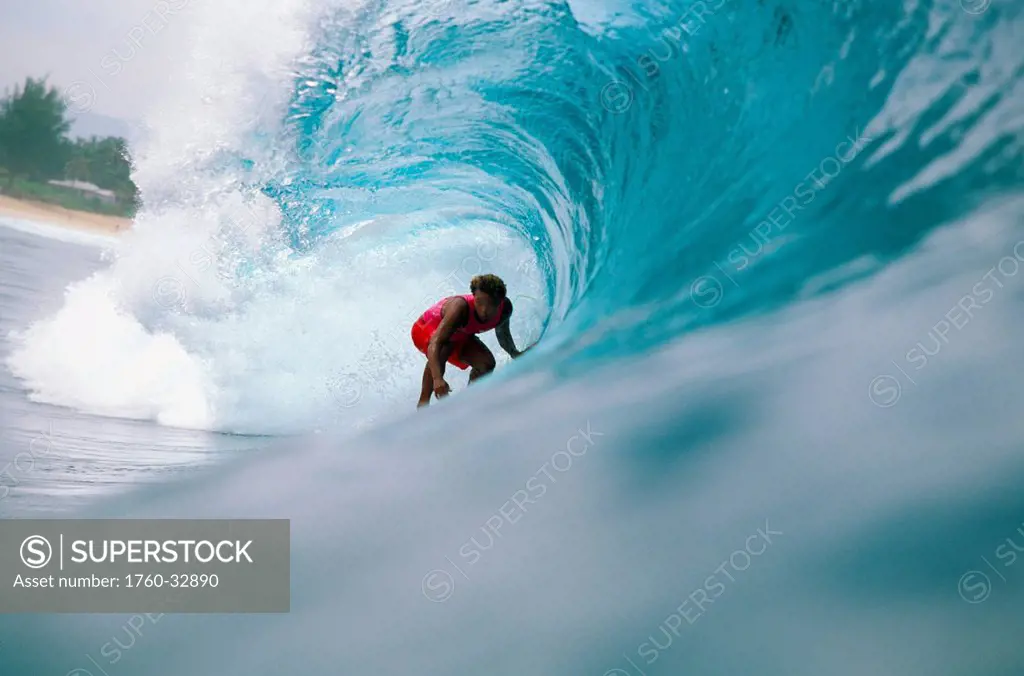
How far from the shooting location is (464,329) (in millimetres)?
3094

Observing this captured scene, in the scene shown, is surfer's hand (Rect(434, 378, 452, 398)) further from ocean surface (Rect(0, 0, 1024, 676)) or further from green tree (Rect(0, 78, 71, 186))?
green tree (Rect(0, 78, 71, 186))

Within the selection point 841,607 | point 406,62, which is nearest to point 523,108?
point 406,62

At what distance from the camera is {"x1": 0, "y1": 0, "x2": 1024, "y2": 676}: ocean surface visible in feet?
5.28

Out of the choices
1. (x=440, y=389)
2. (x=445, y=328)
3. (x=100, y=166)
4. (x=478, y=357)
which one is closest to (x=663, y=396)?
(x=440, y=389)

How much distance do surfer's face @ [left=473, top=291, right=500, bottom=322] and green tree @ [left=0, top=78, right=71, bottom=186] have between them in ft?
25.1

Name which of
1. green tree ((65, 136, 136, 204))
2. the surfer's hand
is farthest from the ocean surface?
green tree ((65, 136, 136, 204))

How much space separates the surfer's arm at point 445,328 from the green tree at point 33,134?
761cm

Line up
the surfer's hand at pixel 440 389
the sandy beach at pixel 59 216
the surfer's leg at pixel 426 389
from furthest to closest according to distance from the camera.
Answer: the sandy beach at pixel 59 216 → the surfer's leg at pixel 426 389 → the surfer's hand at pixel 440 389

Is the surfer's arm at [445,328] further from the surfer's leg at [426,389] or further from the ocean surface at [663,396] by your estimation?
the ocean surface at [663,396]

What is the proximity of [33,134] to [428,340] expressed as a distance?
9.95 meters

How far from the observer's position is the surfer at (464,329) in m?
2.96

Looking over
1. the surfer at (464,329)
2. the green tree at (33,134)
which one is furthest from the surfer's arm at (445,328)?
the green tree at (33,134)

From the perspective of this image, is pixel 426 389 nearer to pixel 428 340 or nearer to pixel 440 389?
pixel 428 340

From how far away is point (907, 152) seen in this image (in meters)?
2.24
